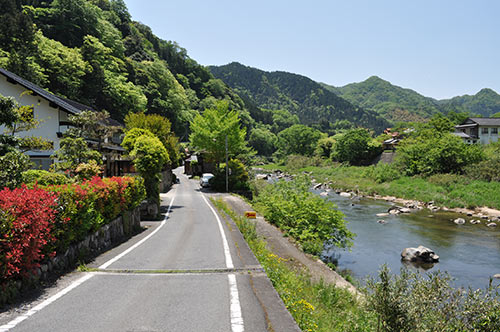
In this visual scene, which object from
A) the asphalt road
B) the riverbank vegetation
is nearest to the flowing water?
the riverbank vegetation

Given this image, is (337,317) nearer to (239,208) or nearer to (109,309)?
(109,309)

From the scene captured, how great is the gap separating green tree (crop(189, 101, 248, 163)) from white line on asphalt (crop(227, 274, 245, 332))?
3238cm

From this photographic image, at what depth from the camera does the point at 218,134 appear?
39.3 meters

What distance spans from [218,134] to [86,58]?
40.0 m

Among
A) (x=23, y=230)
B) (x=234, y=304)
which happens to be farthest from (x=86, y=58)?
(x=234, y=304)

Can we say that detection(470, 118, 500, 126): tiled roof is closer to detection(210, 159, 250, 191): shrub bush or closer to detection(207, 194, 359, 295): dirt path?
detection(210, 159, 250, 191): shrub bush

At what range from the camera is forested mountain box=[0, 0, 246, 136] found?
148ft

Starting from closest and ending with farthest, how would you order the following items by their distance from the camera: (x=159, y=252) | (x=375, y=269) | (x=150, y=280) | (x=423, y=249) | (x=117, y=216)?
(x=150, y=280), (x=159, y=252), (x=117, y=216), (x=375, y=269), (x=423, y=249)

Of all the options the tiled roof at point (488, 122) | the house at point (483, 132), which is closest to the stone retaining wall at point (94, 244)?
the house at point (483, 132)

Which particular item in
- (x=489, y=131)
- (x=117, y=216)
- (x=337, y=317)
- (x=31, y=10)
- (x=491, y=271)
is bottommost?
(x=491, y=271)

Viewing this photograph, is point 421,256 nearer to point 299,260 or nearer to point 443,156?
point 299,260

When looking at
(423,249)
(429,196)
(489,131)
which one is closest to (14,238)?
(423,249)

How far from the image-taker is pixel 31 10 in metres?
65.8

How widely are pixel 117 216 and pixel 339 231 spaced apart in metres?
12.8
